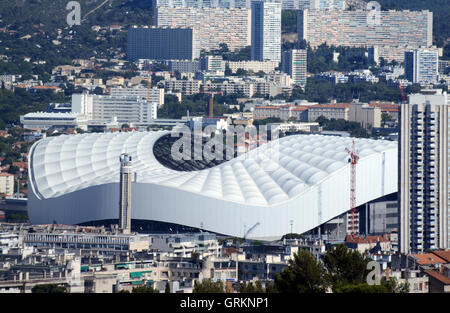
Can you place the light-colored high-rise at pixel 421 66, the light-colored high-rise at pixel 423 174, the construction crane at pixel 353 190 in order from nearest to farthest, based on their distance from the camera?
the light-colored high-rise at pixel 423 174 < the construction crane at pixel 353 190 < the light-colored high-rise at pixel 421 66

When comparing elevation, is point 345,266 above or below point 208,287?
above

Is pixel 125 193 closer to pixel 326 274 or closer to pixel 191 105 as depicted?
pixel 326 274

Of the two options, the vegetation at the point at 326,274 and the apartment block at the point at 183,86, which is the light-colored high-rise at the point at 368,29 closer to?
the apartment block at the point at 183,86

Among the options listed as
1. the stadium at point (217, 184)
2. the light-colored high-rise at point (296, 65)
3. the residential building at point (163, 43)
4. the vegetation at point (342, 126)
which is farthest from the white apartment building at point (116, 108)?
the stadium at point (217, 184)

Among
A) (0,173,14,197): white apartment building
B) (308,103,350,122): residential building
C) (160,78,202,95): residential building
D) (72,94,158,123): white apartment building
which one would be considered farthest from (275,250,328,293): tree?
(160,78,202,95): residential building

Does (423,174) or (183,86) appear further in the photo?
(183,86)

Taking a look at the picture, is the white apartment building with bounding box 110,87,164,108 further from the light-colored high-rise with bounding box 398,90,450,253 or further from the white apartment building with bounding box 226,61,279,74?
the light-colored high-rise with bounding box 398,90,450,253

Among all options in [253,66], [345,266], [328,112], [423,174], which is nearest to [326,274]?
[345,266]
